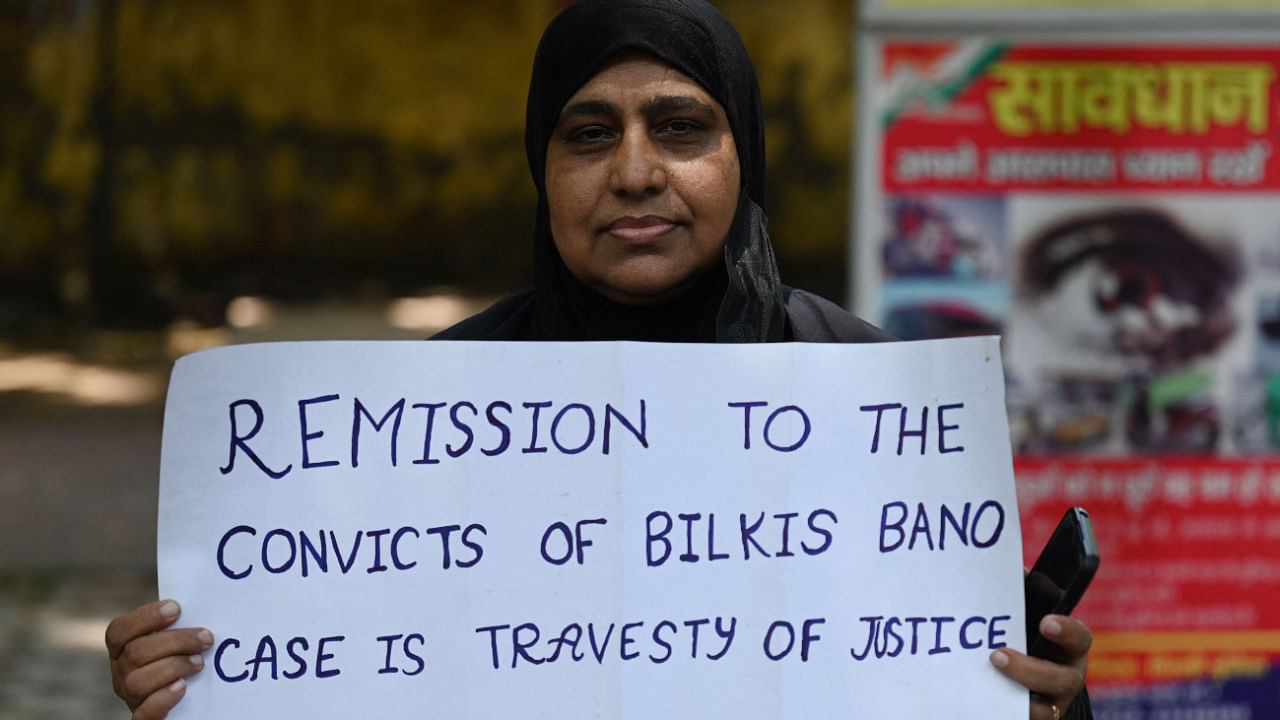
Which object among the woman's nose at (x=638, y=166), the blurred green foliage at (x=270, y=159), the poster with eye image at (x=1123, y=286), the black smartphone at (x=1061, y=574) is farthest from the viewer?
the blurred green foliage at (x=270, y=159)

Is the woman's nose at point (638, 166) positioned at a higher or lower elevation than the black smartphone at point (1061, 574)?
higher

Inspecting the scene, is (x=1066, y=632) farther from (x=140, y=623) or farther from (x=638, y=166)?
(x=140, y=623)

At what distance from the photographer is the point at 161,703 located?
1499 millimetres

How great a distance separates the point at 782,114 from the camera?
9820 mm

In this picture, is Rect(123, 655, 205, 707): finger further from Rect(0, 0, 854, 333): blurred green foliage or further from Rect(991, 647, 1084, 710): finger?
Rect(0, 0, 854, 333): blurred green foliage

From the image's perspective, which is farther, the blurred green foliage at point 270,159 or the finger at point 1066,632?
the blurred green foliage at point 270,159

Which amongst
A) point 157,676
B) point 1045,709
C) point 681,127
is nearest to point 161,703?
point 157,676

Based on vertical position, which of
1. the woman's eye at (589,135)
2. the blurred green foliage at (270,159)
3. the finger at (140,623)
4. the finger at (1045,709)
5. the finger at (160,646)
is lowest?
the finger at (1045,709)

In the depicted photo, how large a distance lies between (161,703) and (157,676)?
0.03 metres

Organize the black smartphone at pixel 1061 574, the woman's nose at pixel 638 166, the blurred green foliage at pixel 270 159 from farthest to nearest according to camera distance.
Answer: the blurred green foliage at pixel 270 159, the woman's nose at pixel 638 166, the black smartphone at pixel 1061 574

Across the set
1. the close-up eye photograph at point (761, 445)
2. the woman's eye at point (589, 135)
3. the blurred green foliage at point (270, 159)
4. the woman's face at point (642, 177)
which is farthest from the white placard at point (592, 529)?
the blurred green foliage at point (270, 159)

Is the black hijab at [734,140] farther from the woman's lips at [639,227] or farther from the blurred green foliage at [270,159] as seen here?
the blurred green foliage at [270,159]

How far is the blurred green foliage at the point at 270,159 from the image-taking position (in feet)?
33.4

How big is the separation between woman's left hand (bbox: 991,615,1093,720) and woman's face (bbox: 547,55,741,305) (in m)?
0.58
